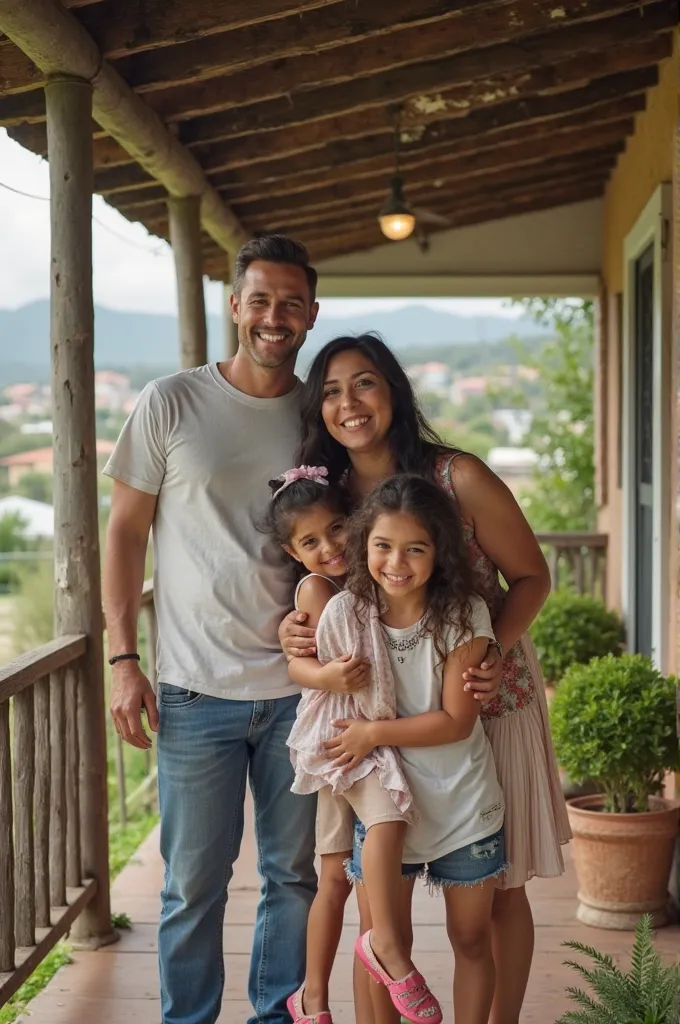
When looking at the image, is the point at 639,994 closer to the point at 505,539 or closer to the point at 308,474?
the point at 505,539

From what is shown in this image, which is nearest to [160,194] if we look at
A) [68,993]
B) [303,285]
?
[303,285]

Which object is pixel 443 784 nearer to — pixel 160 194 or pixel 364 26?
pixel 364 26

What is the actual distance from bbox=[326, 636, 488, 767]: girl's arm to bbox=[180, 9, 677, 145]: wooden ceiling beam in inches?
121

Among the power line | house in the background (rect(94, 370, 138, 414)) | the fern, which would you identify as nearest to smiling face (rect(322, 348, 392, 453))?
the fern

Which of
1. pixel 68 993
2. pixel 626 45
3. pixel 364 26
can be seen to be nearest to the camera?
pixel 68 993

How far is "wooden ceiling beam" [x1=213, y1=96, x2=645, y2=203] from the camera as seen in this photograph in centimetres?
590

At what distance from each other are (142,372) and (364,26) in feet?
166

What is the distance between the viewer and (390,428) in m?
2.47

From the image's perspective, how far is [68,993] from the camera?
3318 millimetres

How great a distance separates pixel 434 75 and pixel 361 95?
0.99 feet

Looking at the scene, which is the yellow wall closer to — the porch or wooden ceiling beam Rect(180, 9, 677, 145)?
the porch

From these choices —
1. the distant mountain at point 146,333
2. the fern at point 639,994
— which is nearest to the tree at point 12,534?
the distant mountain at point 146,333

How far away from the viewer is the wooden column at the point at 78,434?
3.43 meters

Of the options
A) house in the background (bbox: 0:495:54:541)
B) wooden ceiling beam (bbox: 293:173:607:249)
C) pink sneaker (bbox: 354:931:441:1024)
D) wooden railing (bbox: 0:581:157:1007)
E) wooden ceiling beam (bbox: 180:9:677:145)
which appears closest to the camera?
pink sneaker (bbox: 354:931:441:1024)
